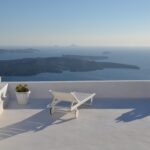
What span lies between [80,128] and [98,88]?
8.36 feet

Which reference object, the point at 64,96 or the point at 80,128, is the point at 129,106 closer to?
the point at 64,96

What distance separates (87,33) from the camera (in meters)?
34.8

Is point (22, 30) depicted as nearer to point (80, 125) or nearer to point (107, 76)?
point (107, 76)

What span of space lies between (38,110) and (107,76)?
2079 cm

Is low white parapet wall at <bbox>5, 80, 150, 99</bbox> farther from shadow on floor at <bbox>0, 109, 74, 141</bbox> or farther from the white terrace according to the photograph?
shadow on floor at <bbox>0, 109, 74, 141</bbox>

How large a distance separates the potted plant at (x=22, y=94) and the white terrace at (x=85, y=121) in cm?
17

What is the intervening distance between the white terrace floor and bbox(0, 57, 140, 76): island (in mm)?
14679

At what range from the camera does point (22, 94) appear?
7.88 metres

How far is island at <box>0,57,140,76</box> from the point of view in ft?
75.2

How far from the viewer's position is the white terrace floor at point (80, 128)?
523cm

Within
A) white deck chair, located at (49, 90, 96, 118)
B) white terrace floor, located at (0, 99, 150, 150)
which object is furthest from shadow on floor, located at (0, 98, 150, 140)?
white deck chair, located at (49, 90, 96, 118)

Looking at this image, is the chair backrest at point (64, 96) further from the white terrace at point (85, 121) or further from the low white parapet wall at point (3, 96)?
the low white parapet wall at point (3, 96)

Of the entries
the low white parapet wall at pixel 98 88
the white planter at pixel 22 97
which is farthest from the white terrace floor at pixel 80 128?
the low white parapet wall at pixel 98 88

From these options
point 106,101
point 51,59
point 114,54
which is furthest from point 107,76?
point 106,101
